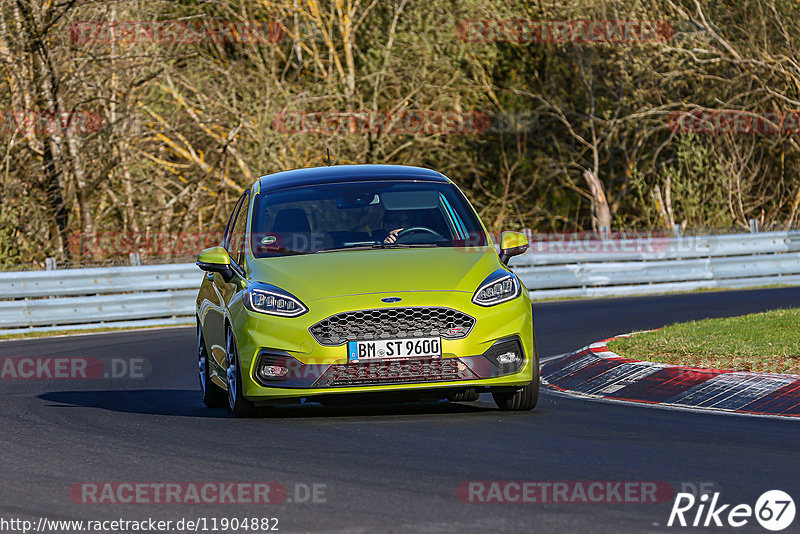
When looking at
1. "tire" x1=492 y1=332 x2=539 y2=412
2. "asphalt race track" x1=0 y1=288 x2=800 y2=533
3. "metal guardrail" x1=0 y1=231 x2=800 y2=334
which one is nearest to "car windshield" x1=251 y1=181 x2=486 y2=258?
"tire" x1=492 y1=332 x2=539 y2=412

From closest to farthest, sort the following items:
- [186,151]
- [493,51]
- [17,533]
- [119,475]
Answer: [17,533] < [119,475] < [186,151] < [493,51]

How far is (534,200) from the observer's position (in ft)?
126

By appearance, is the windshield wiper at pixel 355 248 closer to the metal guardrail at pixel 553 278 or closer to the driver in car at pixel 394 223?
the driver in car at pixel 394 223

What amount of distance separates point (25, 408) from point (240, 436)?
10.0ft

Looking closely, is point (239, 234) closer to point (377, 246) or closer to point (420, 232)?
Result: point (377, 246)

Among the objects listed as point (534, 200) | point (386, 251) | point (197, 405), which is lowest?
point (534, 200)

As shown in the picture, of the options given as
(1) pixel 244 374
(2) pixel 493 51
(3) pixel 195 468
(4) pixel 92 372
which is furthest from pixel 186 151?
(3) pixel 195 468

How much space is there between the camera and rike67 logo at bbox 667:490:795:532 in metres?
5.56

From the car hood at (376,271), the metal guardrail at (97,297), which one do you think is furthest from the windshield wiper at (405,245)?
the metal guardrail at (97,297)

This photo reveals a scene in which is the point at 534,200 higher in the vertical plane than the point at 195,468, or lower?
lower

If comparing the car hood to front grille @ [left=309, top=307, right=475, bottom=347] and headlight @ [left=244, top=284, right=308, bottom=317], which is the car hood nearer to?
headlight @ [left=244, top=284, right=308, bottom=317]

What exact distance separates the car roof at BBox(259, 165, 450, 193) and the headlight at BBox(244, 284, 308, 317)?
58.6 inches

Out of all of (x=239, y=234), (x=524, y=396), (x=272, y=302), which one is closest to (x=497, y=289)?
(x=524, y=396)

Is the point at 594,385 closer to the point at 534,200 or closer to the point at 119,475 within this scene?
the point at 119,475
